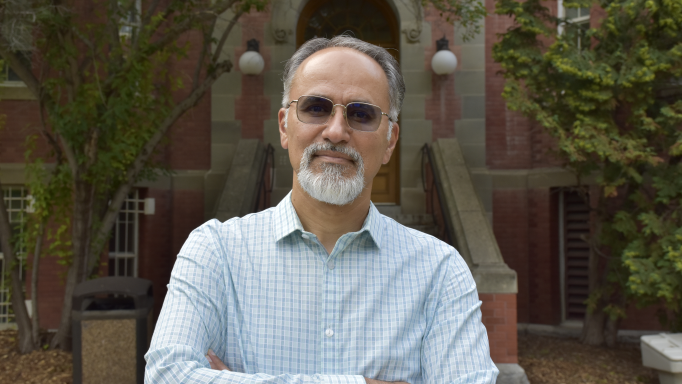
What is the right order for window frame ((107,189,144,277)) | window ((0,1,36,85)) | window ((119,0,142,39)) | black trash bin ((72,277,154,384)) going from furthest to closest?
window frame ((107,189,144,277)) < window ((119,0,142,39)) < window ((0,1,36,85)) < black trash bin ((72,277,154,384))

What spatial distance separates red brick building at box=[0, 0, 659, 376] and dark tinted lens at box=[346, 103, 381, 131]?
698cm

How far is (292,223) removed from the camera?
6.27 ft

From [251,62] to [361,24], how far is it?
196 cm

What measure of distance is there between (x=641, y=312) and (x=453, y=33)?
15.5 ft

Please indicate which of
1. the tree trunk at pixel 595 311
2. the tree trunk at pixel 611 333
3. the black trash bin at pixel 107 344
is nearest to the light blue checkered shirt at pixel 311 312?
the black trash bin at pixel 107 344

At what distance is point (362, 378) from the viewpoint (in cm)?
169

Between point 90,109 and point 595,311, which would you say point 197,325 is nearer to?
point 90,109

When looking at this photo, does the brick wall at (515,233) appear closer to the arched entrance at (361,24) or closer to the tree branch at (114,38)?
the arched entrance at (361,24)

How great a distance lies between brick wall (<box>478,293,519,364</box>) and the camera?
18.5 feet

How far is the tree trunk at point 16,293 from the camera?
6.15 metres

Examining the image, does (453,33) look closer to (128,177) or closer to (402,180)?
(402,180)

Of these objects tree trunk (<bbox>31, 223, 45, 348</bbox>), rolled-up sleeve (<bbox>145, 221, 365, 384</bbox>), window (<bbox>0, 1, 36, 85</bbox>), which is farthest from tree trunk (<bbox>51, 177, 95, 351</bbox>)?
rolled-up sleeve (<bbox>145, 221, 365, 384</bbox>)

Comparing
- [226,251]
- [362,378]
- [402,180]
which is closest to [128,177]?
[402,180]

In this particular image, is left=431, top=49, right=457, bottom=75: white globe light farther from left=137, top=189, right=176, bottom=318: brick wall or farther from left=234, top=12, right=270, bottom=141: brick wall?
left=137, top=189, right=176, bottom=318: brick wall
